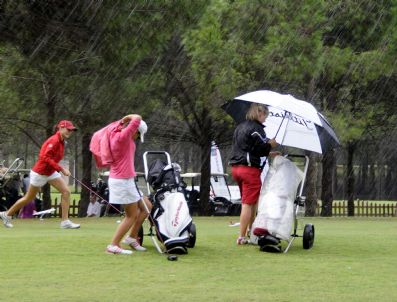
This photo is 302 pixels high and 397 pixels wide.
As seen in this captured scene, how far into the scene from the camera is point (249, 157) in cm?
1044

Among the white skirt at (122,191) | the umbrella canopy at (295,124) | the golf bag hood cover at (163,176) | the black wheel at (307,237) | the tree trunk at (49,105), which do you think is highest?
the tree trunk at (49,105)

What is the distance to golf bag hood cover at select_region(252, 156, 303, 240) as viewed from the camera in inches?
391

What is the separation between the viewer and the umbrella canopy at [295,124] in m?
9.98

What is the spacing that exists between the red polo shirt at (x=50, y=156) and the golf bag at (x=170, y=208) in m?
3.87

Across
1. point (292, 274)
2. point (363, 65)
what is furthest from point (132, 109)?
point (292, 274)

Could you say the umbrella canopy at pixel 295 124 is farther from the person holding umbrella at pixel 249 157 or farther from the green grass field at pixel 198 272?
the green grass field at pixel 198 272

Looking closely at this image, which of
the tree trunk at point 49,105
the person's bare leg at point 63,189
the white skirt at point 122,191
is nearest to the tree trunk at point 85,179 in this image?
the tree trunk at point 49,105

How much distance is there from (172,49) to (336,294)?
722 inches

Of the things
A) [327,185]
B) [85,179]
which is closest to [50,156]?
[85,179]

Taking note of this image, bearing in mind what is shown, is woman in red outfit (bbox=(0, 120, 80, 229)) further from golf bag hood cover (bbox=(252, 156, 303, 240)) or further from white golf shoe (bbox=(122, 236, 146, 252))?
golf bag hood cover (bbox=(252, 156, 303, 240))

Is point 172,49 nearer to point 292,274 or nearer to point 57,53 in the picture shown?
point 57,53

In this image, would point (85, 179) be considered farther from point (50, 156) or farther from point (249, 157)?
point (249, 157)

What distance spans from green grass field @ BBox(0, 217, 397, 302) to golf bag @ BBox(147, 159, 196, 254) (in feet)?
0.75

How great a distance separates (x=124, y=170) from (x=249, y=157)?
6.11 ft
